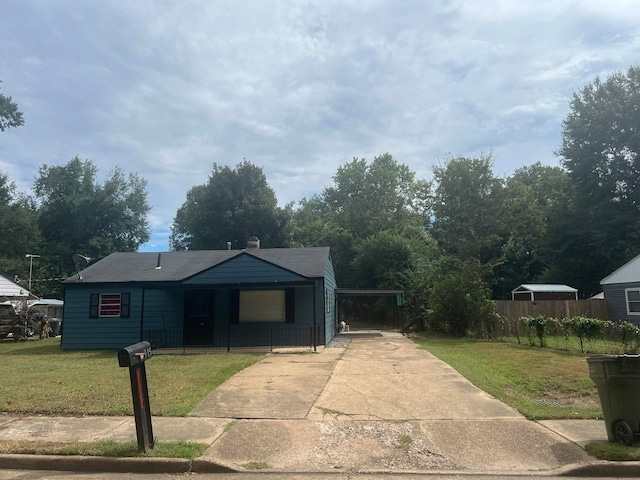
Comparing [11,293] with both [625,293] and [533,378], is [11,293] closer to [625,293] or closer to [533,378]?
[533,378]

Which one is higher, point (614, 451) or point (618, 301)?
point (618, 301)

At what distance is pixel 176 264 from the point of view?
18.8m

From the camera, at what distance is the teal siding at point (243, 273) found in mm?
15664

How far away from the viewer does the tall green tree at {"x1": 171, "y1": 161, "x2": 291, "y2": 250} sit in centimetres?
4028

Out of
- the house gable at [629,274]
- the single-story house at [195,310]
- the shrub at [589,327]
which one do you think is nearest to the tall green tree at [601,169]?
the house gable at [629,274]

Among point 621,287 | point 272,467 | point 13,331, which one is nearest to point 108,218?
point 13,331

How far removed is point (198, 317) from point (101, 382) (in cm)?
788

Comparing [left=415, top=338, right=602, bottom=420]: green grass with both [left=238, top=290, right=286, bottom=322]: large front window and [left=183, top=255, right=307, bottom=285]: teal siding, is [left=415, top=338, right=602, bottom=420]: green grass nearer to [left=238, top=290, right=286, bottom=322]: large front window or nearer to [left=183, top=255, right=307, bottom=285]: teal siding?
[left=238, top=290, right=286, bottom=322]: large front window

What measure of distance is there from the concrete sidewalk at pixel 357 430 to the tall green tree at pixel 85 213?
4102 cm

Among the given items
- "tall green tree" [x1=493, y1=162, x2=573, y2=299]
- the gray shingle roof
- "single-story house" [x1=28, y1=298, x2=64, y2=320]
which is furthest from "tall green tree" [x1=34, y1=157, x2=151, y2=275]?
"tall green tree" [x1=493, y1=162, x2=573, y2=299]

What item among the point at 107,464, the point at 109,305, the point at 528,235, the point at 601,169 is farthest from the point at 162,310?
the point at 601,169

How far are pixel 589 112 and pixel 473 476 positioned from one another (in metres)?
39.5

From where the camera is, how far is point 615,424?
523 cm

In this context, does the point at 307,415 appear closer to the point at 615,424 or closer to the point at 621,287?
the point at 615,424
